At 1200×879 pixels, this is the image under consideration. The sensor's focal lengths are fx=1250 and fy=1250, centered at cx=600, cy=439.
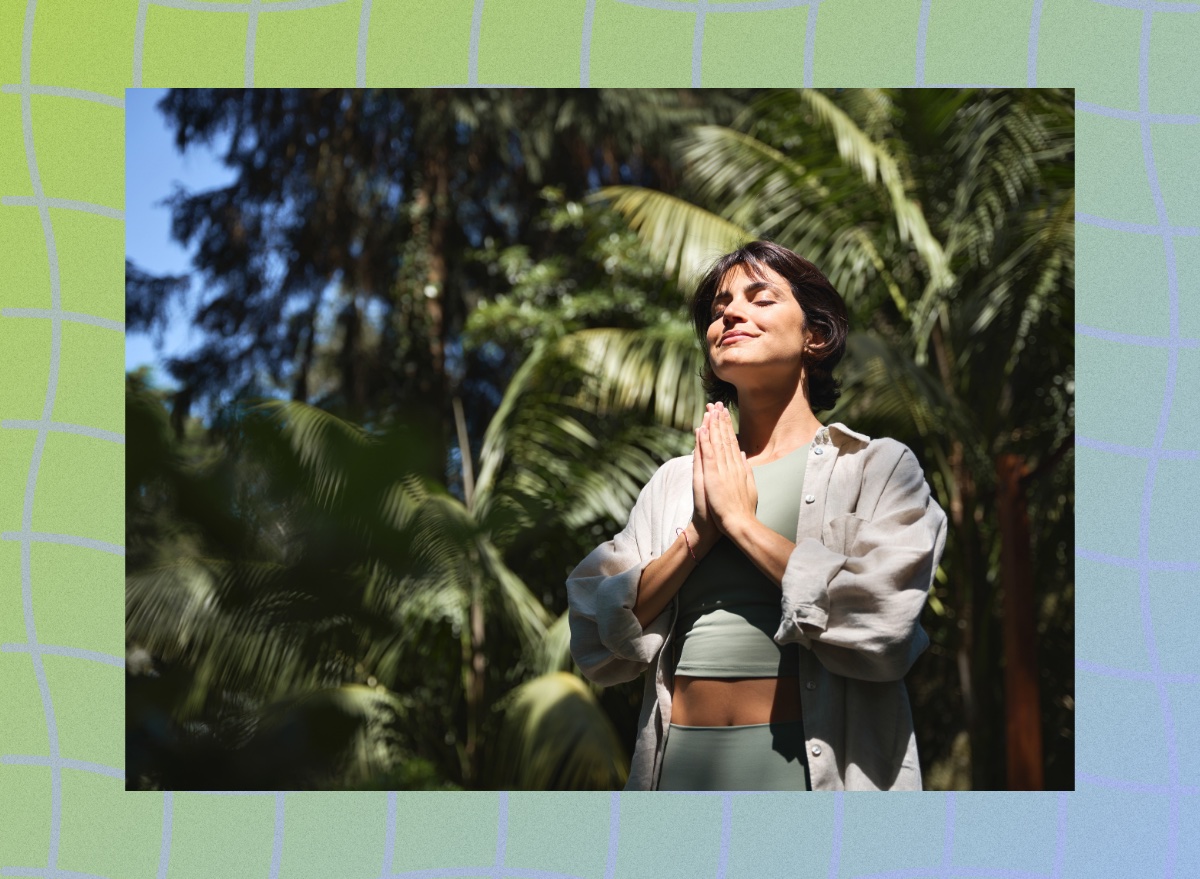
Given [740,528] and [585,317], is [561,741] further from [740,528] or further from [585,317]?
[585,317]

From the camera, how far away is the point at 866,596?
5.21ft

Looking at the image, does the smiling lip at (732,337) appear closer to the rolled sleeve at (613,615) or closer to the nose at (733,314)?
the nose at (733,314)

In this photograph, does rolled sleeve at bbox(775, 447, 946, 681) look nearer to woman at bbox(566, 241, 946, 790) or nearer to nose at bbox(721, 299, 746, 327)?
woman at bbox(566, 241, 946, 790)

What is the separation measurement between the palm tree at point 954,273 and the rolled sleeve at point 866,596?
2744 millimetres

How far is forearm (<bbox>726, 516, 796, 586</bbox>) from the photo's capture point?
1604 millimetres

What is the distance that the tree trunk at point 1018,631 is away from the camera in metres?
4.77

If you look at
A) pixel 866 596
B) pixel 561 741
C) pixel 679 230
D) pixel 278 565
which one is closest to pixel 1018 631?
pixel 561 741

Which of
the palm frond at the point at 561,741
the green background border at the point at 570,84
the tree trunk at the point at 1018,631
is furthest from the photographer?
the tree trunk at the point at 1018,631

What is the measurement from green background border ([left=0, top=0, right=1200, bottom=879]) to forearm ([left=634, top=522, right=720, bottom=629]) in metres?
0.77

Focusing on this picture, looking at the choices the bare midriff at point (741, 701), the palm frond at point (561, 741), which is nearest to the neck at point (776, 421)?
the bare midriff at point (741, 701)

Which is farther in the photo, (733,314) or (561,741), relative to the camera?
(561,741)

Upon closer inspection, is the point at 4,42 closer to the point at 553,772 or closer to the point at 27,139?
the point at 27,139

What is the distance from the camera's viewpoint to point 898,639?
61.9 inches

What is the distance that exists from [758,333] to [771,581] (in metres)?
0.35
